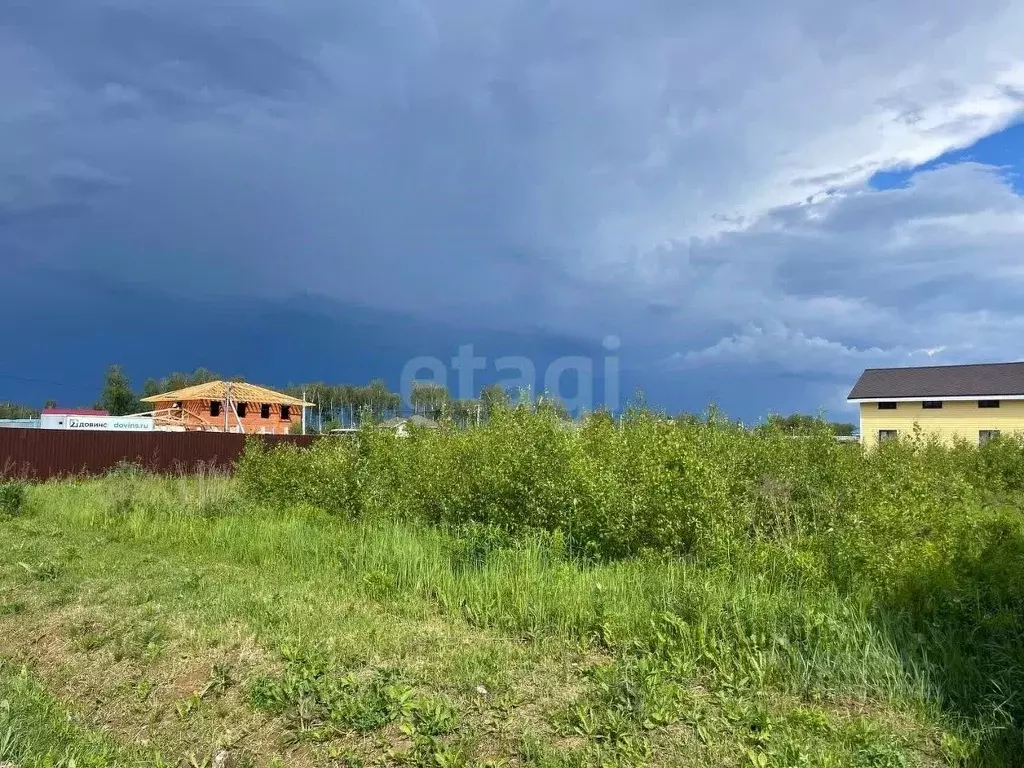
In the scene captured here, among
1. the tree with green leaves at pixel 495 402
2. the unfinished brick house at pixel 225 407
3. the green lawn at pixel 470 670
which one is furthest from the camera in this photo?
the unfinished brick house at pixel 225 407

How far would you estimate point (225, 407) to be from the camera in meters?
43.1

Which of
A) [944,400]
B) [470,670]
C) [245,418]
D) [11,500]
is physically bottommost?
[470,670]

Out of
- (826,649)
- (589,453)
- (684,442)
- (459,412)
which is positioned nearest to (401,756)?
(826,649)

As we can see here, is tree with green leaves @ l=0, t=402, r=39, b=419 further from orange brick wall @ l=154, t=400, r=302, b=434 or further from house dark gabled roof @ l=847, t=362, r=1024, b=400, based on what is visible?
house dark gabled roof @ l=847, t=362, r=1024, b=400

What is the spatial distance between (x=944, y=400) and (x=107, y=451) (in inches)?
1289

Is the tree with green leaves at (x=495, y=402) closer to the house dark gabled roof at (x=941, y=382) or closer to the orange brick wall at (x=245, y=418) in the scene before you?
the house dark gabled roof at (x=941, y=382)

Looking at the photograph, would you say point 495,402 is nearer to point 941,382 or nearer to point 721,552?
point 721,552

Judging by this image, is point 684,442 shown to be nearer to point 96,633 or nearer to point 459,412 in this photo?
point 96,633

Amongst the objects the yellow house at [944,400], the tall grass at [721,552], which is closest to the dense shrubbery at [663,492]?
the tall grass at [721,552]

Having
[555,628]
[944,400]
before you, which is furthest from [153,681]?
[944,400]

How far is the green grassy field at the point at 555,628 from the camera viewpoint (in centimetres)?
359

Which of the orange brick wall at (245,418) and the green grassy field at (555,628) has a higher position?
the orange brick wall at (245,418)

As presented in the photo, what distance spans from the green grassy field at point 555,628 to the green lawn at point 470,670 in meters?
0.02

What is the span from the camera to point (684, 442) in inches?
303
